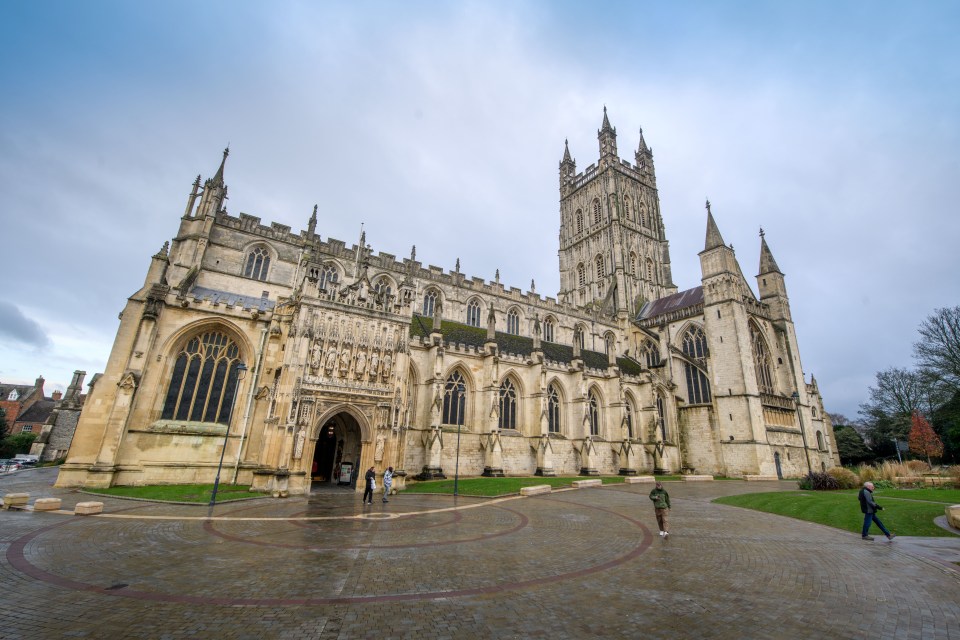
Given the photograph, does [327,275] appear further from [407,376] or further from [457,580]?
[457,580]

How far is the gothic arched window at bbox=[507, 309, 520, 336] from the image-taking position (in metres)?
41.0

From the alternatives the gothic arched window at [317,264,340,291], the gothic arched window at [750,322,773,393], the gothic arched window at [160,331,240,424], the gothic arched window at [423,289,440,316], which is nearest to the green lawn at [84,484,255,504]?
the gothic arched window at [160,331,240,424]

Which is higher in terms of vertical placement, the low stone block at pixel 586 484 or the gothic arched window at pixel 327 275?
the gothic arched window at pixel 327 275

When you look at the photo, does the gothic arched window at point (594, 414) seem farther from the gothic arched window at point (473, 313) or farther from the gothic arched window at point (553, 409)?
the gothic arched window at point (473, 313)

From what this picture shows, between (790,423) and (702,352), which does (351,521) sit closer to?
(702,352)

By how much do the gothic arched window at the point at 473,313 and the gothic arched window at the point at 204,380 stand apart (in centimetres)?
2074

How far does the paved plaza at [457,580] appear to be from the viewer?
5199 mm

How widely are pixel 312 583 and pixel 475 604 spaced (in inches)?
110

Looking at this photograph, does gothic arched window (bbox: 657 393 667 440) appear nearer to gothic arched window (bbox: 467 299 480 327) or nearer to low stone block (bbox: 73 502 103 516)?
gothic arched window (bbox: 467 299 480 327)

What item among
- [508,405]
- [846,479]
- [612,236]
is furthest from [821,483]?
[612,236]

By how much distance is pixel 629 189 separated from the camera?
201ft

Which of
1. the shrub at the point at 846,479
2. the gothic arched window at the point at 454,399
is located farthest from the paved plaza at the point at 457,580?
the gothic arched window at the point at 454,399

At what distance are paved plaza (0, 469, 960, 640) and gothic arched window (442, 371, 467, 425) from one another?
47.8 ft

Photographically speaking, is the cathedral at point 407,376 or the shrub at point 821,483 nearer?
the cathedral at point 407,376
